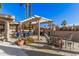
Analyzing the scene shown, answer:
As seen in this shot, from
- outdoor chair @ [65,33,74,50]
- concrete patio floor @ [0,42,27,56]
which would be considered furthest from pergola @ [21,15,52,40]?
concrete patio floor @ [0,42,27,56]

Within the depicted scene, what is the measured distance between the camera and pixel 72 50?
8.79m

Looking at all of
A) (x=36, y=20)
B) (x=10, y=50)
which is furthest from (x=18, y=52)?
(x=36, y=20)

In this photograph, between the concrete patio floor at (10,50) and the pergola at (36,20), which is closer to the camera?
the concrete patio floor at (10,50)

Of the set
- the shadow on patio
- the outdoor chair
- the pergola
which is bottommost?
the shadow on patio

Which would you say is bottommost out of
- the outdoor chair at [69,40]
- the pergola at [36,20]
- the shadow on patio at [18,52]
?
the shadow on patio at [18,52]

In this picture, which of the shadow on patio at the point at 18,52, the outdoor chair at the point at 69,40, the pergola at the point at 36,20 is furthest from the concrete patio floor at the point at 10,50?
the outdoor chair at the point at 69,40

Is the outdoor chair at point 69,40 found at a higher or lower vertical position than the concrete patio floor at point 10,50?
higher

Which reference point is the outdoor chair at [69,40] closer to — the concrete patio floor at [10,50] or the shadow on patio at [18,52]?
the shadow on patio at [18,52]

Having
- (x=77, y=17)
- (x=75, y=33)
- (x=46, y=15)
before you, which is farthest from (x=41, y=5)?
(x=75, y=33)

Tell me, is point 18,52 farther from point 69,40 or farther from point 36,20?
point 36,20

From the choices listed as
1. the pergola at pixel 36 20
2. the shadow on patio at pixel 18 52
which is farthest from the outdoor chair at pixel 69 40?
the shadow on patio at pixel 18 52

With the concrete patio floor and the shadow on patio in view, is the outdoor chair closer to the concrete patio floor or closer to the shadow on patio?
the shadow on patio

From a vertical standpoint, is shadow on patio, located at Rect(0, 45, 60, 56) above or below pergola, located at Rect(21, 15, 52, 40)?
below

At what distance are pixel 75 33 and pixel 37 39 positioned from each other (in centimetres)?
156
